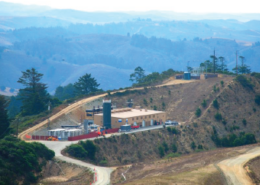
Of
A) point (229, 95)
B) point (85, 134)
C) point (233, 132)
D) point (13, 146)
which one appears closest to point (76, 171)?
point (13, 146)

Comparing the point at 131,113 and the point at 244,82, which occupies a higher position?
the point at 244,82

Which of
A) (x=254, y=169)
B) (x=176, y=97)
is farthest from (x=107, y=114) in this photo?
(x=254, y=169)

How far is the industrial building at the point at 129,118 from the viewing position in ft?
267

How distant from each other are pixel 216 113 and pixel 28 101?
3652 centimetres

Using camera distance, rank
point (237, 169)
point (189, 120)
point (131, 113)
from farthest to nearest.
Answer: point (189, 120) < point (131, 113) < point (237, 169)

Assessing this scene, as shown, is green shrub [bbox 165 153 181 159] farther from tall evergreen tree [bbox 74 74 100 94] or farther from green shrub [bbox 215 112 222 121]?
tall evergreen tree [bbox 74 74 100 94]

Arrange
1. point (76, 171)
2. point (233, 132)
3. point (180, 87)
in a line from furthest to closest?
1. point (180, 87)
2. point (233, 132)
3. point (76, 171)

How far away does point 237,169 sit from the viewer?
189 feet

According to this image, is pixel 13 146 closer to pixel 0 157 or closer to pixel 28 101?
pixel 0 157

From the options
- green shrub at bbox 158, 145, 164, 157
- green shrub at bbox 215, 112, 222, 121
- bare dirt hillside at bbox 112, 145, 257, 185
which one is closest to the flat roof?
green shrub at bbox 158, 145, 164, 157

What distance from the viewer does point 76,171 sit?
2333 inches

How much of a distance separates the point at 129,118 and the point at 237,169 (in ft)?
91.1

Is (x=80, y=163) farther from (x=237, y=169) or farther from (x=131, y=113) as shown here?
(x=131, y=113)

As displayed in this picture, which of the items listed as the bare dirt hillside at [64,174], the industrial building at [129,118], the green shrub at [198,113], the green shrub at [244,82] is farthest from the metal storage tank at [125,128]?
the green shrub at [244,82]
